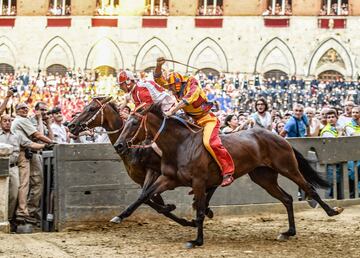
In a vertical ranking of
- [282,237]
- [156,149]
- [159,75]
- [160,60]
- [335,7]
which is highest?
[335,7]

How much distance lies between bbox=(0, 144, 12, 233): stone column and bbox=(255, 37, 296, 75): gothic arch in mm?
26128

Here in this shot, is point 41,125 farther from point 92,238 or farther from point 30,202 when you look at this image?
point 92,238

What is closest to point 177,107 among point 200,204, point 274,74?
point 200,204

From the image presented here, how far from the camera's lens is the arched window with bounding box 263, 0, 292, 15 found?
1446 inches

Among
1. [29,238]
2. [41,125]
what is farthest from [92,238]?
[41,125]

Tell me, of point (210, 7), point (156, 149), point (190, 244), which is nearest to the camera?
point (190, 244)

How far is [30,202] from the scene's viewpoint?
12078 millimetres

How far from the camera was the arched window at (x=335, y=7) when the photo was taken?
119 feet

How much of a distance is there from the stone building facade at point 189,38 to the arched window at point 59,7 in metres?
0.30

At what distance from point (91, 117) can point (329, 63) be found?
1020 inches

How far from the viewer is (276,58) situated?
119 ft

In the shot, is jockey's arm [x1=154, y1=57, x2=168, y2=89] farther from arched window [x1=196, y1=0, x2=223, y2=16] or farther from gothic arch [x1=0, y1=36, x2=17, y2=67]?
gothic arch [x1=0, y1=36, x2=17, y2=67]

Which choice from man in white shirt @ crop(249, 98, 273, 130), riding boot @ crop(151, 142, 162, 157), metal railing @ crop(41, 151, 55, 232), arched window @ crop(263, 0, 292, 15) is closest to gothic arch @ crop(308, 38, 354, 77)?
arched window @ crop(263, 0, 292, 15)

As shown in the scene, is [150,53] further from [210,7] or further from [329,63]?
[329,63]
